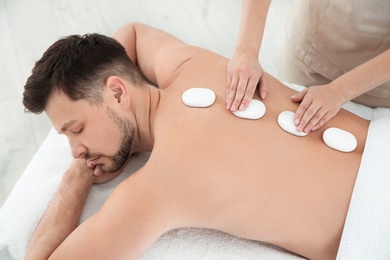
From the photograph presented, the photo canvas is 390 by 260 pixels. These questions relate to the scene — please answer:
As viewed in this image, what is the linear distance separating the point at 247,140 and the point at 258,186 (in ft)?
0.40

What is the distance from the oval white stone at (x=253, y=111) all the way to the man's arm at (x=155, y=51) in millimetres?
296

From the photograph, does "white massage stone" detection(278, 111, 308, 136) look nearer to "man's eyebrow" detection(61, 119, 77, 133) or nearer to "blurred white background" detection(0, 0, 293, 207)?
"man's eyebrow" detection(61, 119, 77, 133)

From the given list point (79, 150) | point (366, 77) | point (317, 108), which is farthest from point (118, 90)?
point (366, 77)

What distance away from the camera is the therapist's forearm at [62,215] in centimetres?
116

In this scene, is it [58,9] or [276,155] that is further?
[58,9]

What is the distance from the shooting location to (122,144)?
124 cm

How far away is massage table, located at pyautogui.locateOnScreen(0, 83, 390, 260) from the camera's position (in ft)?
3.59

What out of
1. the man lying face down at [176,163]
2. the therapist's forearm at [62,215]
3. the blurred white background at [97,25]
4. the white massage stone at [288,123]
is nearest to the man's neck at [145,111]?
the man lying face down at [176,163]

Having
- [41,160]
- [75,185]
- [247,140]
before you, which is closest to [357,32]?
[247,140]

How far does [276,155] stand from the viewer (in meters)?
1.12

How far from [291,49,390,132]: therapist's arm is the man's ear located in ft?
1.55

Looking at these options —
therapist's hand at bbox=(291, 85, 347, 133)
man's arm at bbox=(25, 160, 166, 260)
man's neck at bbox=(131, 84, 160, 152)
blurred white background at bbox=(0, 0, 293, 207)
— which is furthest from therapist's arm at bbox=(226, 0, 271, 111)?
blurred white background at bbox=(0, 0, 293, 207)

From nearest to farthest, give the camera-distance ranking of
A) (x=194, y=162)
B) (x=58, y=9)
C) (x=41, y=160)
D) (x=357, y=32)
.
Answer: (x=194, y=162), (x=357, y=32), (x=41, y=160), (x=58, y=9)

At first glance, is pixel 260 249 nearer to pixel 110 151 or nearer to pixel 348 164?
pixel 348 164
